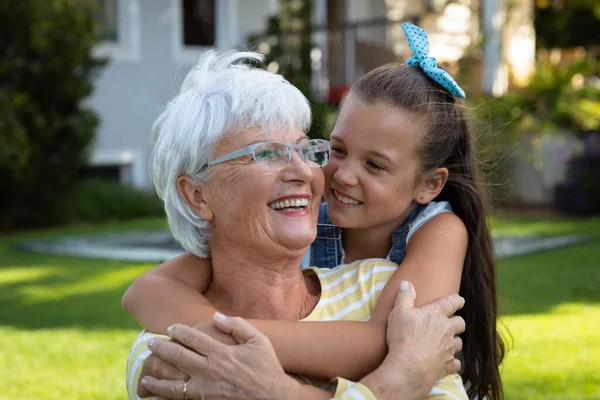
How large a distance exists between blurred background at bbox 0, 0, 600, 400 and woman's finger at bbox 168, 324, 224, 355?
135 centimetres

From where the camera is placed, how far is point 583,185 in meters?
13.1

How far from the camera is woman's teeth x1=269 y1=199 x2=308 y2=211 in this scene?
2.43 meters

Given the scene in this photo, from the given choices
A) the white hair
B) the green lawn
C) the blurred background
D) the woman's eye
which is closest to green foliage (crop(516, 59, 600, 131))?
the blurred background

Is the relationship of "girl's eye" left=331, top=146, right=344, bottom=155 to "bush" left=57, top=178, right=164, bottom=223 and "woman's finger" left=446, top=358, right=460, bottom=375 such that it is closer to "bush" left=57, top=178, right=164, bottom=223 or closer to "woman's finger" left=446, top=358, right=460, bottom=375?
"woman's finger" left=446, top=358, right=460, bottom=375

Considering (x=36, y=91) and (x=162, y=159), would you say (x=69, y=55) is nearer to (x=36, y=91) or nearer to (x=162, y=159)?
(x=36, y=91)

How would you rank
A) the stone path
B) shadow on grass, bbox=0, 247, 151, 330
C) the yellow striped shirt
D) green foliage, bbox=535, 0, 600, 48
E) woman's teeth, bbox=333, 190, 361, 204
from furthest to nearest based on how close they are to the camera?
1. green foliage, bbox=535, 0, 600, 48
2. the stone path
3. shadow on grass, bbox=0, 247, 151, 330
4. woman's teeth, bbox=333, 190, 361, 204
5. the yellow striped shirt

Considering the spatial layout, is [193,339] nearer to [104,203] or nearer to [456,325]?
[456,325]

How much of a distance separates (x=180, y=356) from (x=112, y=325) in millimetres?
4581

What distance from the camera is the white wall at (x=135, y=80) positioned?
1397cm

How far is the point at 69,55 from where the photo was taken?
11375 millimetres

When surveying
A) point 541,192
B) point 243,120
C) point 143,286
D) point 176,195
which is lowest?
point 541,192

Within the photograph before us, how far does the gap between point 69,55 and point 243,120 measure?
31.2ft

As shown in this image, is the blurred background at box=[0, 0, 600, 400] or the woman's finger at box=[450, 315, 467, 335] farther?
the blurred background at box=[0, 0, 600, 400]

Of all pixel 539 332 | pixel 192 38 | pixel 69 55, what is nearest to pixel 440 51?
pixel 192 38
